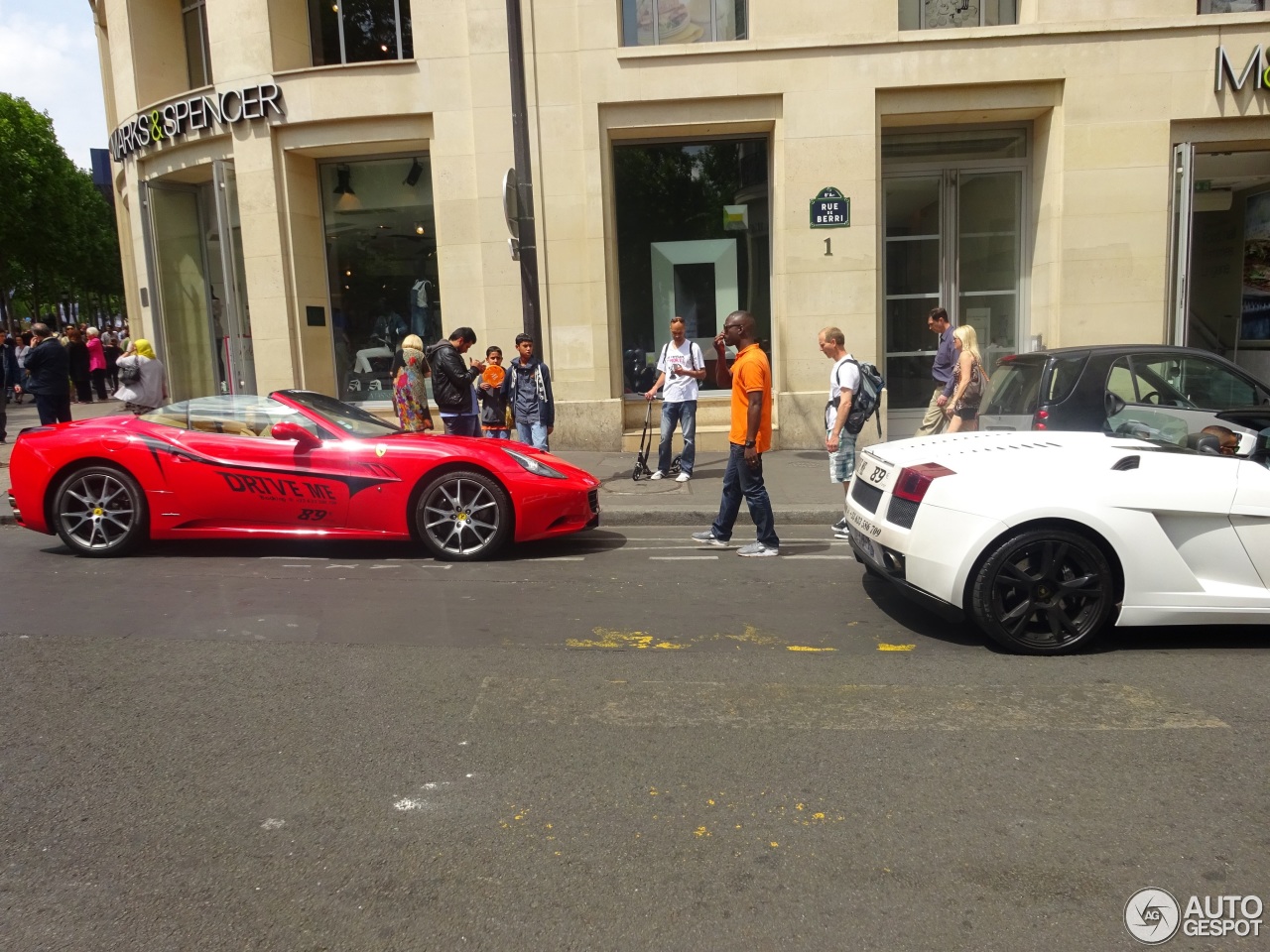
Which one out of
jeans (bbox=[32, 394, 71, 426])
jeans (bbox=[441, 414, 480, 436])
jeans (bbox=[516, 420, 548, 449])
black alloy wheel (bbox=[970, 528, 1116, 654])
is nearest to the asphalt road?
black alloy wheel (bbox=[970, 528, 1116, 654])

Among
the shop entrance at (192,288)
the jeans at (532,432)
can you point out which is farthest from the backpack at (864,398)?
the shop entrance at (192,288)

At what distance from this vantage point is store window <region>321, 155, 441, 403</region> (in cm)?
1389

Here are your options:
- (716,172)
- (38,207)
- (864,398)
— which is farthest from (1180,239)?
(38,207)

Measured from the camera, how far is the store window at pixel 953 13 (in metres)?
12.7

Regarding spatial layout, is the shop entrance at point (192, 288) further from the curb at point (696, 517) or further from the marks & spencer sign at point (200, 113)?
the curb at point (696, 517)

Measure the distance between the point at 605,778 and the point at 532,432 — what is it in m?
7.09

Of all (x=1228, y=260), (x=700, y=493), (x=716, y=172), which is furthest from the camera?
(x=1228, y=260)

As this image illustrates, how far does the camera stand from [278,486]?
287 inches

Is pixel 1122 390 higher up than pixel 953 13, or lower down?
lower down

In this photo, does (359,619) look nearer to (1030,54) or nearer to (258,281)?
(258,281)

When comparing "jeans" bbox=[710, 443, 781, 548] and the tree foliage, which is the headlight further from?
the tree foliage

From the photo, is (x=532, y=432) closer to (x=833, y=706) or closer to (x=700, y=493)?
(x=700, y=493)

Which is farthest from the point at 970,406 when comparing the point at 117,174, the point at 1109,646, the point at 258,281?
the point at 117,174

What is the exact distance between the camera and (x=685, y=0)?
12.7 meters
